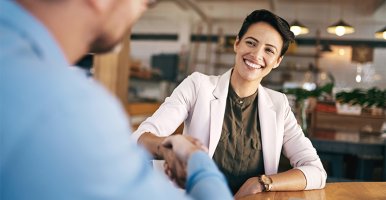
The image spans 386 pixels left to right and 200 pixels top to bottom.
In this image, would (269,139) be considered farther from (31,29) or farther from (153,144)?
(31,29)

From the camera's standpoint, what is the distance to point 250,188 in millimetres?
1331

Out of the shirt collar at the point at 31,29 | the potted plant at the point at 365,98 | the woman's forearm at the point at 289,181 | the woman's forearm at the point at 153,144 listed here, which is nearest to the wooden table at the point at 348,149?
A: the potted plant at the point at 365,98

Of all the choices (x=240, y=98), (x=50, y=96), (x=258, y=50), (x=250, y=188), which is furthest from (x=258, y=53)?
(x=50, y=96)

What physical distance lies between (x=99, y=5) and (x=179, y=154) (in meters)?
0.27

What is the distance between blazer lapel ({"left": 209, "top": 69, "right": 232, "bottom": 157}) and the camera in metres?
1.46

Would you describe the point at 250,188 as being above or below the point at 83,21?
below

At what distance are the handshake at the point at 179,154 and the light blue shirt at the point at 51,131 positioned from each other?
Answer: 210 mm

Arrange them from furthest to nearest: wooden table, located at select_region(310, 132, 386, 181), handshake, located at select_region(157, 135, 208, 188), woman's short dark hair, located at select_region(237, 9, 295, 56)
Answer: wooden table, located at select_region(310, 132, 386, 181) < woman's short dark hair, located at select_region(237, 9, 295, 56) < handshake, located at select_region(157, 135, 208, 188)

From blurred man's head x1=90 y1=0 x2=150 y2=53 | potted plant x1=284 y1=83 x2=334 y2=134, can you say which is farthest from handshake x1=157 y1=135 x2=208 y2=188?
potted plant x1=284 y1=83 x2=334 y2=134

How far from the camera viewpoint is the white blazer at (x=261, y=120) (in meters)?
1.45

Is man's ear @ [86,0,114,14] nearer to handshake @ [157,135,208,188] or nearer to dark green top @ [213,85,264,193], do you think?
handshake @ [157,135,208,188]

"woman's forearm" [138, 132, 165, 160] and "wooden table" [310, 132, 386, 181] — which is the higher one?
"woman's forearm" [138, 132, 165, 160]

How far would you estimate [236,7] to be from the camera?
1000 centimetres

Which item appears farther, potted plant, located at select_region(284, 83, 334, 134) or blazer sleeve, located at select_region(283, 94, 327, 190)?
potted plant, located at select_region(284, 83, 334, 134)
